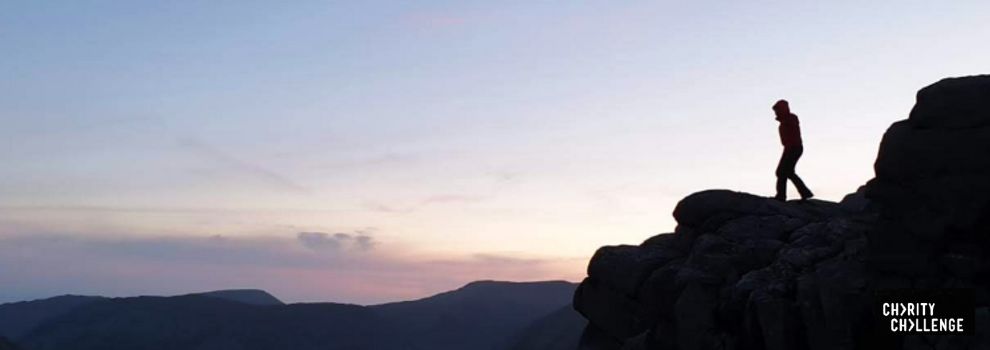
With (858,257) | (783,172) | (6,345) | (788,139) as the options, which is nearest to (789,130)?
(788,139)

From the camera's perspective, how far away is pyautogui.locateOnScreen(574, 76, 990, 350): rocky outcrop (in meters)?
23.8

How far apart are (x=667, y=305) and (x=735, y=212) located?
502cm

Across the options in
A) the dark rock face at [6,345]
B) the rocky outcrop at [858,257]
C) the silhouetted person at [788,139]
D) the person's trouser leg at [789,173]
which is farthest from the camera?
the dark rock face at [6,345]

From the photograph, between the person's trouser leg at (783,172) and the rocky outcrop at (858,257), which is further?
the person's trouser leg at (783,172)

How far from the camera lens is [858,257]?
25.8 m

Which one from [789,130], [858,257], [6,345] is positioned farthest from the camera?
[6,345]

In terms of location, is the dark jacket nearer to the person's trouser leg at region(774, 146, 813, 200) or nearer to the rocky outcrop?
the person's trouser leg at region(774, 146, 813, 200)

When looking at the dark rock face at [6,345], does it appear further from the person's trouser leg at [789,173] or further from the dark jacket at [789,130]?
the dark jacket at [789,130]

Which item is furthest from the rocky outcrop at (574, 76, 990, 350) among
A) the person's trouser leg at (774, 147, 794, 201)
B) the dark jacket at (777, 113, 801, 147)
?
the dark jacket at (777, 113, 801, 147)

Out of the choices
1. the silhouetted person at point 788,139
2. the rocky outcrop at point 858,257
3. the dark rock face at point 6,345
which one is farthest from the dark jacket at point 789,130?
the dark rock face at point 6,345

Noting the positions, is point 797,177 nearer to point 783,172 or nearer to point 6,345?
point 783,172

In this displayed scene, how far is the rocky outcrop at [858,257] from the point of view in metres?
23.8

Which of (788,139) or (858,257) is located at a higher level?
(788,139)

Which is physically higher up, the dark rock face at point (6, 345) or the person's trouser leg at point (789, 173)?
the person's trouser leg at point (789, 173)
